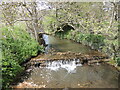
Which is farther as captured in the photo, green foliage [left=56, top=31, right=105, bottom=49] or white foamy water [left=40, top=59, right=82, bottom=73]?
green foliage [left=56, top=31, right=105, bottom=49]

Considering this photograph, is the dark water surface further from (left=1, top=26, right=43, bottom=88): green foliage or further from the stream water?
(left=1, top=26, right=43, bottom=88): green foliage

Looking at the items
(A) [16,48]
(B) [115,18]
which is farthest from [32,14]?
(B) [115,18]

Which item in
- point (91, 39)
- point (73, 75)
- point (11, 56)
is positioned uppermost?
point (11, 56)

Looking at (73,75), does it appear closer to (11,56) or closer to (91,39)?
(11,56)

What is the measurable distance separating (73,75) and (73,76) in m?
0.11

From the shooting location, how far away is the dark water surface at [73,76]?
4.84m

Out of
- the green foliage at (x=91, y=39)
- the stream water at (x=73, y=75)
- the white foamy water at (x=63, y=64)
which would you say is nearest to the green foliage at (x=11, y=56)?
the stream water at (x=73, y=75)

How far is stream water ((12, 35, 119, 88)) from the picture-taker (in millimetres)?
4848

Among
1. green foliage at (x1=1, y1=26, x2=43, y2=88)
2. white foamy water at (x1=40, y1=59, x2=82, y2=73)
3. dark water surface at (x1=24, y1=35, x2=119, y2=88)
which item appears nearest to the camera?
green foliage at (x1=1, y1=26, x2=43, y2=88)

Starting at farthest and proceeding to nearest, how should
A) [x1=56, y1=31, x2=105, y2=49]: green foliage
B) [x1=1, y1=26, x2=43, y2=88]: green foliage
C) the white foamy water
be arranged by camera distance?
[x1=56, y1=31, x2=105, y2=49]: green foliage
the white foamy water
[x1=1, y1=26, x2=43, y2=88]: green foliage

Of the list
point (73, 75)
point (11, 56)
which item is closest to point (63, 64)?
point (73, 75)

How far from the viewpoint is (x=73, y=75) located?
5.73m

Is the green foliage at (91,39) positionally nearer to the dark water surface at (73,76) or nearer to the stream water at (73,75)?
the stream water at (73,75)

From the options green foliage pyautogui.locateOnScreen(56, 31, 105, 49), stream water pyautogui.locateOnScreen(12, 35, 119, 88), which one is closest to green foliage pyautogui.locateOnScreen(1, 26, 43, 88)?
stream water pyautogui.locateOnScreen(12, 35, 119, 88)
